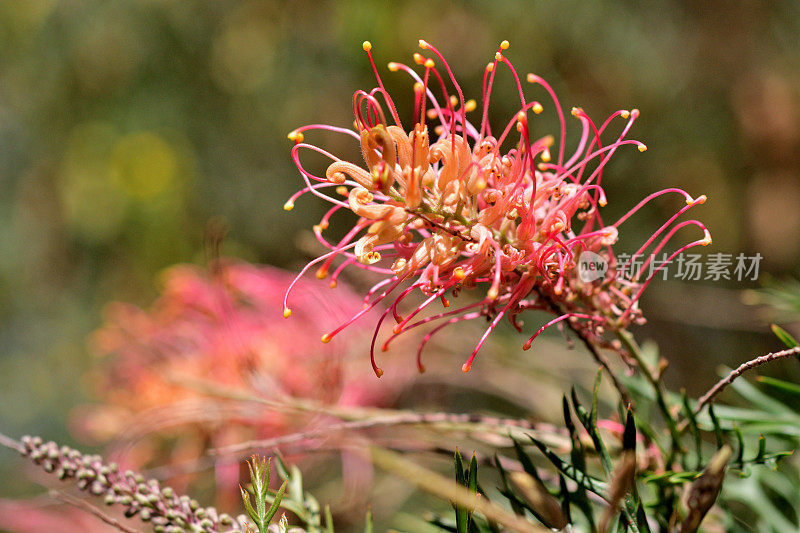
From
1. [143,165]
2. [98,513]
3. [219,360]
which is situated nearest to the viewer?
[98,513]

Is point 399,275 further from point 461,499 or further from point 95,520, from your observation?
point 95,520

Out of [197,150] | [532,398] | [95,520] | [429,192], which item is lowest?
[95,520]

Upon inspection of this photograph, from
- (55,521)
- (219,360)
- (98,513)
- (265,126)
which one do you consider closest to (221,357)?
(219,360)

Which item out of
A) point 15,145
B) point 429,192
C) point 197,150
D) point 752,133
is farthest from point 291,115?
point 429,192

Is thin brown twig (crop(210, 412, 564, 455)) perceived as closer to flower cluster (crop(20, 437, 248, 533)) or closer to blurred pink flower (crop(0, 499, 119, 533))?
flower cluster (crop(20, 437, 248, 533))

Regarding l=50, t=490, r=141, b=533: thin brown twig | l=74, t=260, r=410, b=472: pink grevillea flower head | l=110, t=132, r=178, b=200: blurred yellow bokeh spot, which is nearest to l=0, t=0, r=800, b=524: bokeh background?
l=110, t=132, r=178, b=200: blurred yellow bokeh spot

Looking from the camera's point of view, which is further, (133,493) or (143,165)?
(143,165)

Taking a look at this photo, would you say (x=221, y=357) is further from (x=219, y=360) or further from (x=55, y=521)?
(x=55, y=521)

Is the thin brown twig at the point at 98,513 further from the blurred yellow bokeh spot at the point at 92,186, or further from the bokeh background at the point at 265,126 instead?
the blurred yellow bokeh spot at the point at 92,186
